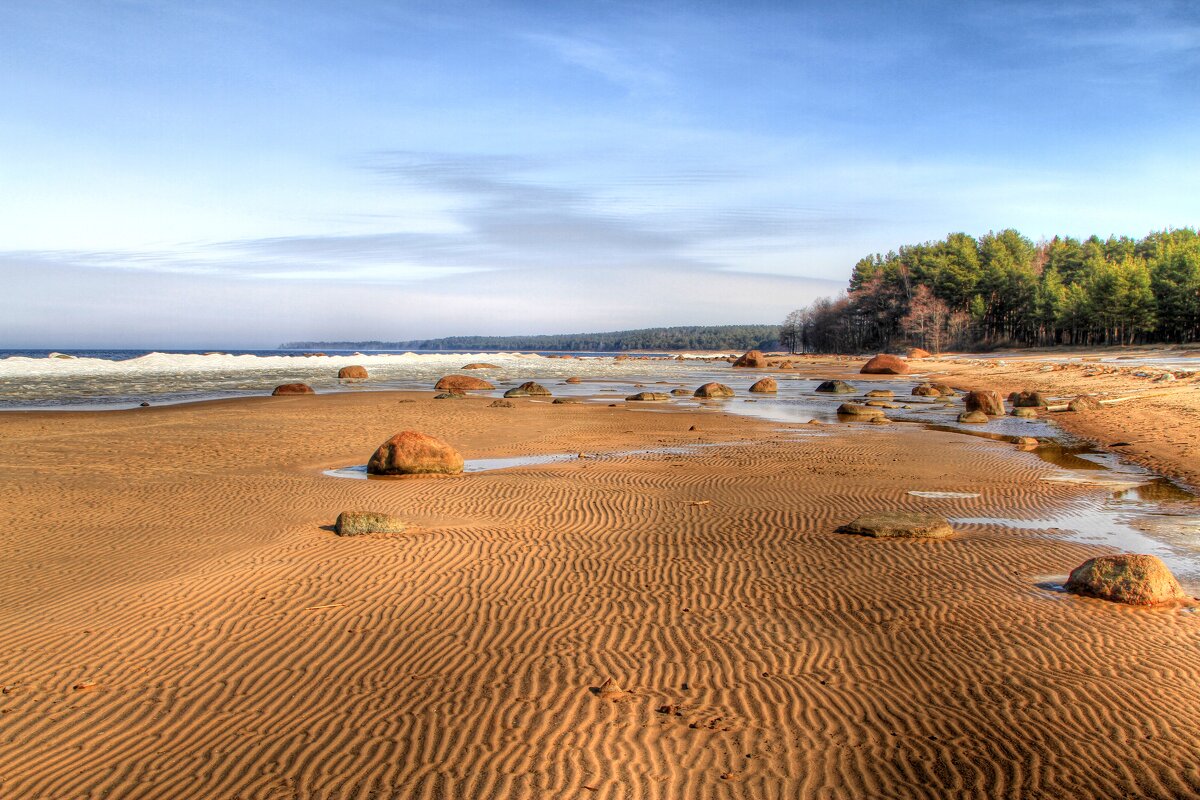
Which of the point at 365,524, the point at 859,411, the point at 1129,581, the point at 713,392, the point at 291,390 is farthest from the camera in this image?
the point at 291,390

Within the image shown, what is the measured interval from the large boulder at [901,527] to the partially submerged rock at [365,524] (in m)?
6.89

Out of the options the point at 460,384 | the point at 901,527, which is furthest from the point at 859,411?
the point at 460,384

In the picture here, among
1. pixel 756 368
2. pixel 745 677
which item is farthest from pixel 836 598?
pixel 756 368

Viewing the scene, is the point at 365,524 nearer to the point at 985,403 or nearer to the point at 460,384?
the point at 985,403

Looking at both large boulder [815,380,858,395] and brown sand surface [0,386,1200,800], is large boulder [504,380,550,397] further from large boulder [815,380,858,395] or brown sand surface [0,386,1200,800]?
brown sand surface [0,386,1200,800]

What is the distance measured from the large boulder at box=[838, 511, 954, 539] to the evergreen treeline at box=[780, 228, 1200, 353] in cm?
8269

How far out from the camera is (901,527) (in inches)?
451

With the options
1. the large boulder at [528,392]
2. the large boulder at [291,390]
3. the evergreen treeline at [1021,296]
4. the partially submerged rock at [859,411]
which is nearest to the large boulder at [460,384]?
the large boulder at [528,392]

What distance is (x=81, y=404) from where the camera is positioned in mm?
33875

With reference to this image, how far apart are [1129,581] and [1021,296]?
100m

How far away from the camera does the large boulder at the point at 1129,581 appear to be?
8414 millimetres

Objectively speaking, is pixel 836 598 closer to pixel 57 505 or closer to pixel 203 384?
pixel 57 505

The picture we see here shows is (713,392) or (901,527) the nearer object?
(901,527)

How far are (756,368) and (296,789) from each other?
3158 inches
